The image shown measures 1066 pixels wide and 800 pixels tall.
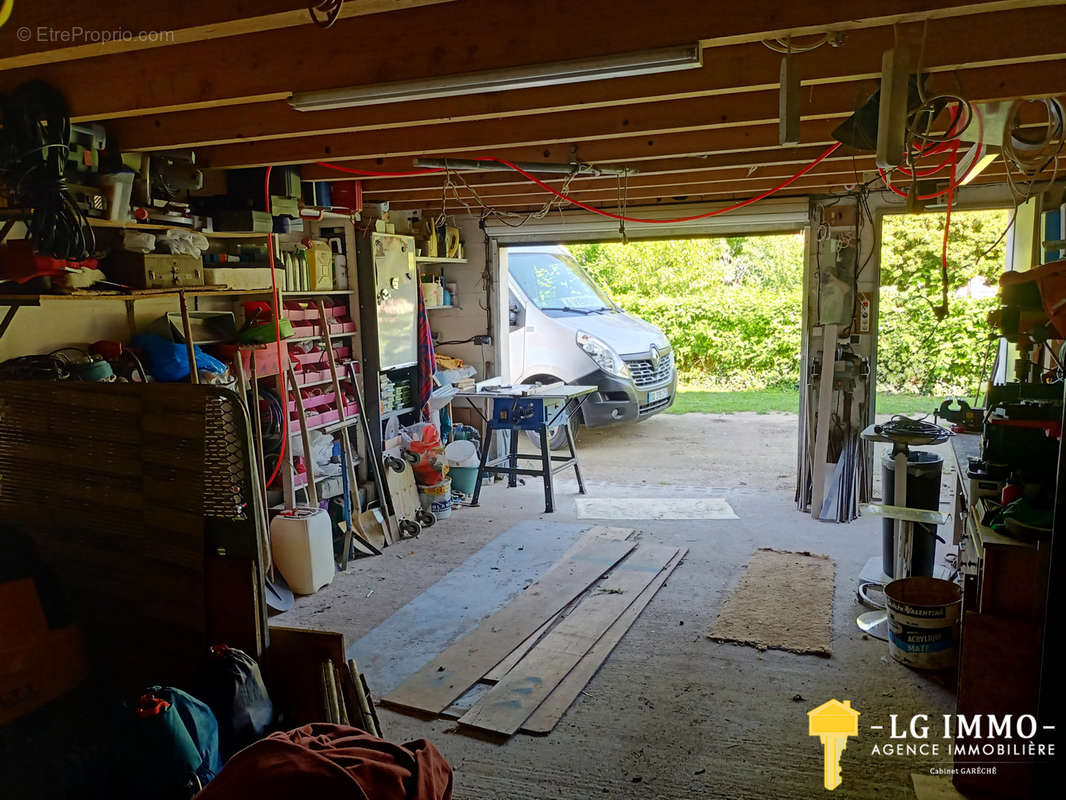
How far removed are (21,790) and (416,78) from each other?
2.48 meters

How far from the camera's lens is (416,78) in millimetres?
2590

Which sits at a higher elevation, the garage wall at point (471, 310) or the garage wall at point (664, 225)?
the garage wall at point (664, 225)

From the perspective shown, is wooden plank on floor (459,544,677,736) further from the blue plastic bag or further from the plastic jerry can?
the blue plastic bag

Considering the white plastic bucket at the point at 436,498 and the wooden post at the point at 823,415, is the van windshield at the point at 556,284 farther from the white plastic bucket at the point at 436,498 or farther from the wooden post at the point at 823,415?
the wooden post at the point at 823,415

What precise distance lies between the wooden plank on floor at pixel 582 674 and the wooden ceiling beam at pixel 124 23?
249 centimetres

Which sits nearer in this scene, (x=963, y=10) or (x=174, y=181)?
(x=963, y=10)

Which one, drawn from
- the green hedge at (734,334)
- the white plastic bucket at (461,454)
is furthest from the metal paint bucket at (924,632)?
the green hedge at (734,334)

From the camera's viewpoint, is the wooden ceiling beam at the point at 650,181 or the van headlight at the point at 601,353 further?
the van headlight at the point at 601,353

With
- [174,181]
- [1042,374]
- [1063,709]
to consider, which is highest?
[174,181]

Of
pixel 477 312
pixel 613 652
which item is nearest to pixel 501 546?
pixel 613 652

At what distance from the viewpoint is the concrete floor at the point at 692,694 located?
276 centimetres

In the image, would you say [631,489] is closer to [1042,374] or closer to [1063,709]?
[1042,374]

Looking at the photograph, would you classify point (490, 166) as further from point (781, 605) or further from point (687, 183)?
point (781, 605)

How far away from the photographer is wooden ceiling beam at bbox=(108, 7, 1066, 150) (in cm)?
252
